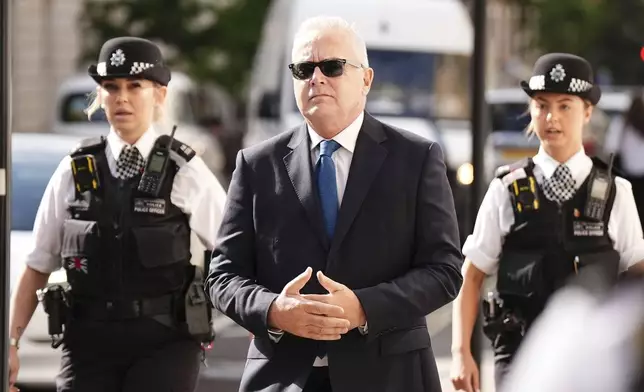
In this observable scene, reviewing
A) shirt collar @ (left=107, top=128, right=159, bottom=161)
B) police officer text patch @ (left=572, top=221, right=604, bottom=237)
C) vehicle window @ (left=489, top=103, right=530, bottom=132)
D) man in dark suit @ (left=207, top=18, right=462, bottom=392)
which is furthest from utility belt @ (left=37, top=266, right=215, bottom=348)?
vehicle window @ (left=489, top=103, right=530, bottom=132)

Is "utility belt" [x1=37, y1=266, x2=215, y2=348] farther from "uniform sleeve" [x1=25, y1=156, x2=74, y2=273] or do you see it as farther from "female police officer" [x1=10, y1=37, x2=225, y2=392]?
"uniform sleeve" [x1=25, y1=156, x2=74, y2=273]

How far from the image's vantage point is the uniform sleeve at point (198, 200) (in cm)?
550

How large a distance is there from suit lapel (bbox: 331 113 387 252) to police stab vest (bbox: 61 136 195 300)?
3.84ft

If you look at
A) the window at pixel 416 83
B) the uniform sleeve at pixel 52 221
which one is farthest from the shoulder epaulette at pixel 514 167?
the window at pixel 416 83

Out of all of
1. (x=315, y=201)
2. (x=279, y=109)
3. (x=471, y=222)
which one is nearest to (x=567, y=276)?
(x=471, y=222)

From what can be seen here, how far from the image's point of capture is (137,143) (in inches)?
220

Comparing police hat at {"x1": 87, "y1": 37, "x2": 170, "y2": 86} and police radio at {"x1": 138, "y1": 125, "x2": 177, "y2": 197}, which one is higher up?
police hat at {"x1": 87, "y1": 37, "x2": 170, "y2": 86}

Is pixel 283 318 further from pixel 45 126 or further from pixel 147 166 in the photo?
pixel 45 126

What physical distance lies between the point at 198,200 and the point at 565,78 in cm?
142

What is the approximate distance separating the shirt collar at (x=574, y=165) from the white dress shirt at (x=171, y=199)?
119 centimetres

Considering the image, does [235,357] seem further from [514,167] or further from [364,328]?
[364,328]

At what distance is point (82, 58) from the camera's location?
3419 cm

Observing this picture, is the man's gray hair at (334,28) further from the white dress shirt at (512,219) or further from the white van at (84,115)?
the white van at (84,115)

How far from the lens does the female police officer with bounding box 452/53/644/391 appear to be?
5.39 meters
